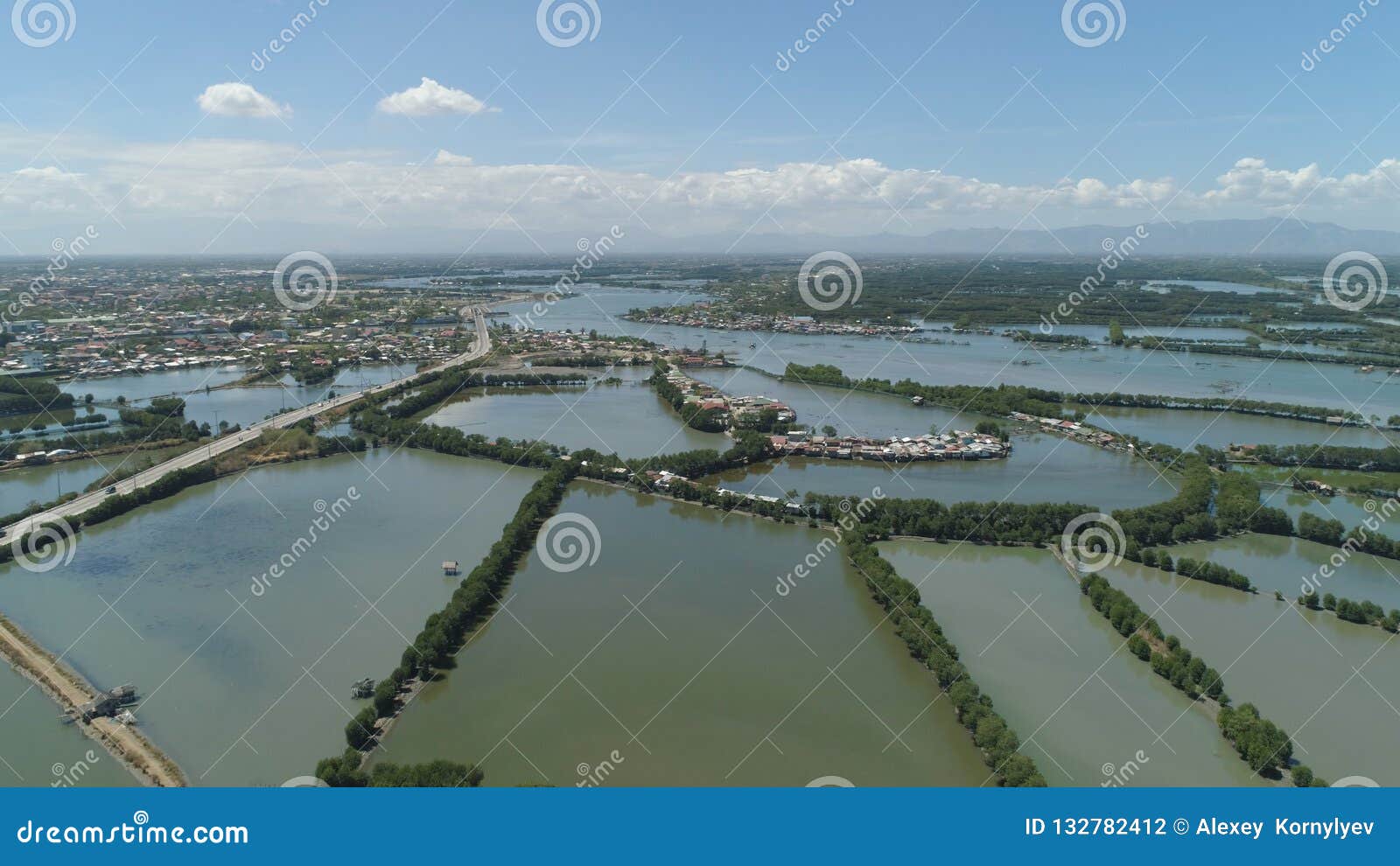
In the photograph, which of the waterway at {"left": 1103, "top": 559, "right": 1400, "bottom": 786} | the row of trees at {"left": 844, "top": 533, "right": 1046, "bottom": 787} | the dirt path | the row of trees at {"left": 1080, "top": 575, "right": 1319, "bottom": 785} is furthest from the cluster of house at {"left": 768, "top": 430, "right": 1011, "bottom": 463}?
the dirt path

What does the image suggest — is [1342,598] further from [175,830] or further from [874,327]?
[874,327]

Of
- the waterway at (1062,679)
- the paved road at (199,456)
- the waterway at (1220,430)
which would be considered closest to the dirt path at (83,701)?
the paved road at (199,456)

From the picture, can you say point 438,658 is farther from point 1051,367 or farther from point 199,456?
point 1051,367

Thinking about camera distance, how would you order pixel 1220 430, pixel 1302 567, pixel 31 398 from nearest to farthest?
pixel 1302 567 → pixel 1220 430 → pixel 31 398

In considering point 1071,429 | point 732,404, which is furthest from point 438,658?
point 1071,429

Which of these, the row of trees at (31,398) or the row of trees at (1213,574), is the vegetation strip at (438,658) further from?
the row of trees at (31,398)

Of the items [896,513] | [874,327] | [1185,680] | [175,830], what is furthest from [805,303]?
[175,830]

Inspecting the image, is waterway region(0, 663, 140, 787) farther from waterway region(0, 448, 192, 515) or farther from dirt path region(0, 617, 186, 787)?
waterway region(0, 448, 192, 515)
